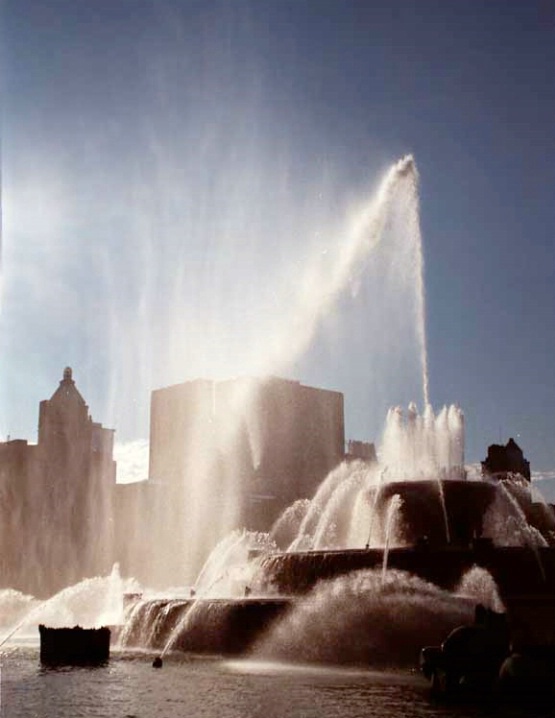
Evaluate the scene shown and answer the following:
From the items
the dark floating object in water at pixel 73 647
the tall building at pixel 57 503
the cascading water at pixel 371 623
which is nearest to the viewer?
the dark floating object in water at pixel 73 647

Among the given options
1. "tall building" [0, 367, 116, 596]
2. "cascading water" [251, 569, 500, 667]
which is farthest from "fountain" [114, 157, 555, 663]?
"tall building" [0, 367, 116, 596]

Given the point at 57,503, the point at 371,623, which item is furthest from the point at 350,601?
the point at 57,503

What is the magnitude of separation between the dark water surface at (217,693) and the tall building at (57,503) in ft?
453

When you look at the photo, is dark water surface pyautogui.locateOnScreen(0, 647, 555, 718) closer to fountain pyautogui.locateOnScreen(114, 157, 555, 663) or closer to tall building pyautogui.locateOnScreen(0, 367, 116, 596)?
fountain pyautogui.locateOnScreen(114, 157, 555, 663)

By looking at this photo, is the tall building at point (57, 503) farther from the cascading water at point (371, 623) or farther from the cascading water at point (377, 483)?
the cascading water at point (371, 623)

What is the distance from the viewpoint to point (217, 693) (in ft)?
48.5

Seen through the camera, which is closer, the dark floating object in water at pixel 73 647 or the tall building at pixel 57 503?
the dark floating object in water at pixel 73 647

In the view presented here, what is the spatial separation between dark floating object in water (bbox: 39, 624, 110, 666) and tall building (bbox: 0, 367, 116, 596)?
136 metres

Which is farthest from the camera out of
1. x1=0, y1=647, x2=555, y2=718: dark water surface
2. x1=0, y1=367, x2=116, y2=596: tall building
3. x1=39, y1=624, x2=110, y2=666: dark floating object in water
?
x1=0, y1=367, x2=116, y2=596: tall building

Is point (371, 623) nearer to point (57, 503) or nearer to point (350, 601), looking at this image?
point (350, 601)

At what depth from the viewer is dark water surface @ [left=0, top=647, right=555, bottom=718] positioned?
41.5ft

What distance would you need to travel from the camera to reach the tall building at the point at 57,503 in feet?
510

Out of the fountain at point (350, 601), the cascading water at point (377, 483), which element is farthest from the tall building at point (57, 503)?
the fountain at point (350, 601)

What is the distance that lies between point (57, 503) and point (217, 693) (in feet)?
512
